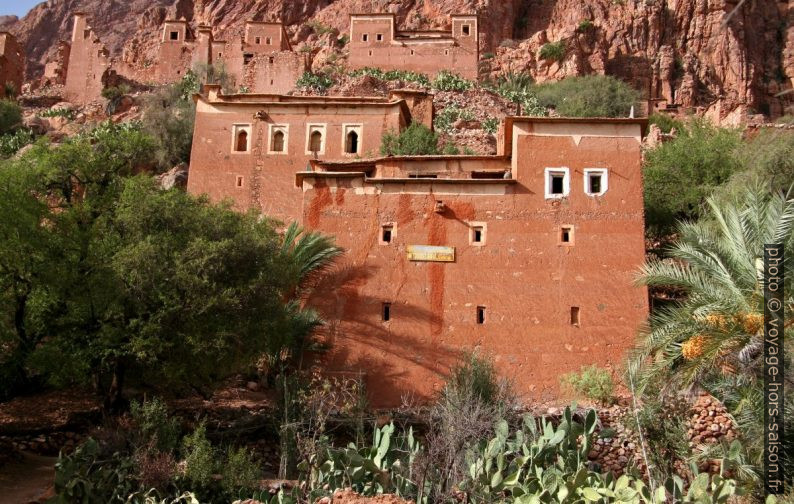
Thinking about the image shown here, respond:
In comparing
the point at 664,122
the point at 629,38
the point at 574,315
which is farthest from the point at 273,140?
the point at 629,38

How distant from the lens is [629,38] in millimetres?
64125

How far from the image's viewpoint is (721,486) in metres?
12.1

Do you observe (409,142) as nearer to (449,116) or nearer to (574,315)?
(574,315)

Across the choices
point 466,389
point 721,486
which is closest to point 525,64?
point 466,389

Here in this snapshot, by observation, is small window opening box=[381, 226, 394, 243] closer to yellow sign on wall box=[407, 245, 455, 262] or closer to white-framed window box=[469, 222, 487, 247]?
yellow sign on wall box=[407, 245, 455, 262]

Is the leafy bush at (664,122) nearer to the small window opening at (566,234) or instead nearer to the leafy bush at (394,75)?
the leafy bush at (394,75)

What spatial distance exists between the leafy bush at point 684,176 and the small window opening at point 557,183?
606 centimetres

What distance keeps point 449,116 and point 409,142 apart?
12258 mm

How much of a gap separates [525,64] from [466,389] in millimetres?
46516

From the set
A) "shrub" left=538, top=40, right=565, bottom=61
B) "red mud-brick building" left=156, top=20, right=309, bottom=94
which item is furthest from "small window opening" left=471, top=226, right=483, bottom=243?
"shrub" left=538, top=40, right=565, bottom=61

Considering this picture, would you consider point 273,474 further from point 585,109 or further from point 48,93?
point 48,93

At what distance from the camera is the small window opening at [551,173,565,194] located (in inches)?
859

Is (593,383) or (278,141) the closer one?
(593,383)

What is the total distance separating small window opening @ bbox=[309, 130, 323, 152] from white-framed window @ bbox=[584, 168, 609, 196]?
1113 centimetres
